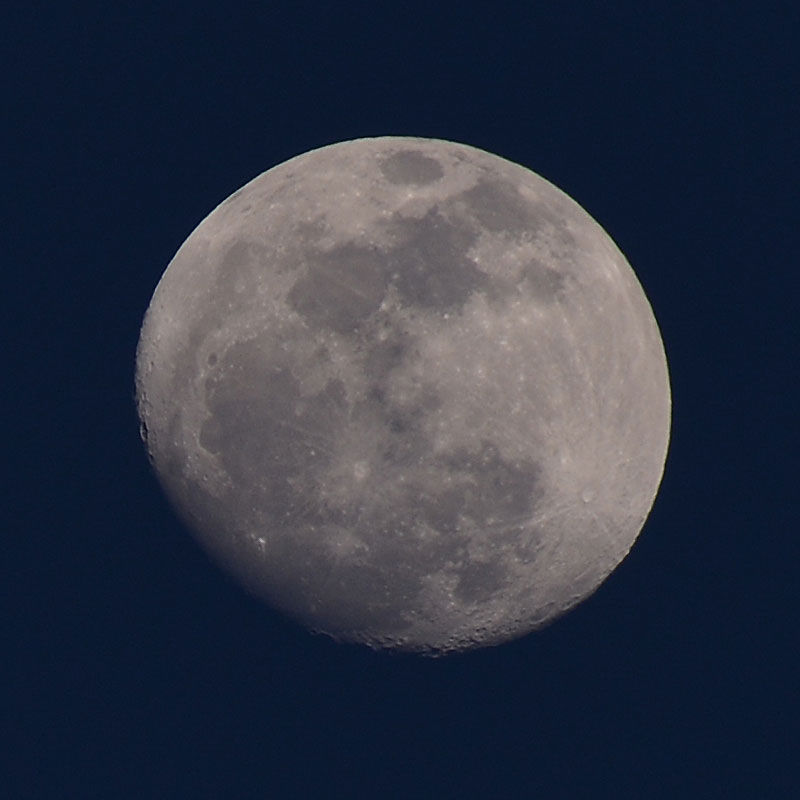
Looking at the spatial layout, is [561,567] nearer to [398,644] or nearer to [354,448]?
[398,644]

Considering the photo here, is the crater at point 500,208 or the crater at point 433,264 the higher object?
the crater at point 500,208

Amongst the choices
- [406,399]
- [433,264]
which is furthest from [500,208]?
[406,399]

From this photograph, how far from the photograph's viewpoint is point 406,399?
739cm

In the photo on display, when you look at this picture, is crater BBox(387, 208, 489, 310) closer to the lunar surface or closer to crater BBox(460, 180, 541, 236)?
the lunar surface

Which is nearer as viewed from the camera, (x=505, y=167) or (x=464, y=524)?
(x=464, y=524)

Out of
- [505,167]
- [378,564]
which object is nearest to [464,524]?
[378,564]

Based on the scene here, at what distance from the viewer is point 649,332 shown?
849 centimetres

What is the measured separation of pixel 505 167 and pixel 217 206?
247 cm

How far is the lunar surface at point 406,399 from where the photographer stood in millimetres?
7441

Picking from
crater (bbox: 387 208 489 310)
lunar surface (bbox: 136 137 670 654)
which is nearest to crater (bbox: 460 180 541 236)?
lunar surface (bbox: 136 137 670 654)

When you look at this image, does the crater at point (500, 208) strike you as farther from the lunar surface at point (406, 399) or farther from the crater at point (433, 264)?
the crater at point (433, 264)

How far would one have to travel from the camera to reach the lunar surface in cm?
744

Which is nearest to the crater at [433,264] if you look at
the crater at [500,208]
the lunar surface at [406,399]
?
the lunar surface at [406,399]

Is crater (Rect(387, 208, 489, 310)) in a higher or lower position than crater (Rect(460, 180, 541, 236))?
lower
